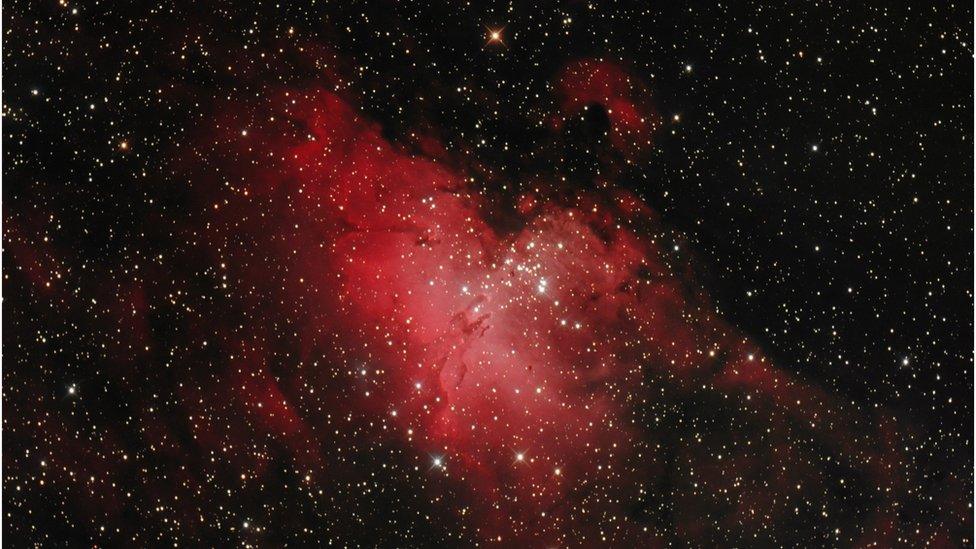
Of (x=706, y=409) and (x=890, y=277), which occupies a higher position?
(x=890, y=277)

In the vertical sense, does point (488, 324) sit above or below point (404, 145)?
below

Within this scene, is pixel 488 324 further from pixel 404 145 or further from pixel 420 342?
pixel 404 145

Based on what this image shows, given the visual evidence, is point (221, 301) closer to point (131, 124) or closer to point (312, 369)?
point (312, 369)

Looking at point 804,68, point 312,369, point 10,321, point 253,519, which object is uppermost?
point 804,68

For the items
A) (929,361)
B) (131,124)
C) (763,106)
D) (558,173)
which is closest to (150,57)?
(131,124)

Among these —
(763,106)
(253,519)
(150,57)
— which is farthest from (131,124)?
(763,106)

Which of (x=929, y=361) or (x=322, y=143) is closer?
(x=322, y=143)

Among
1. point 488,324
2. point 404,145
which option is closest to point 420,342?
point 488,324
